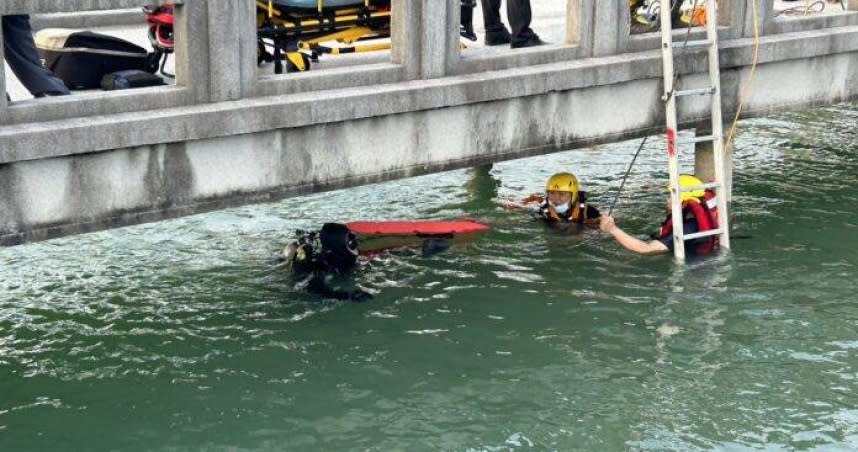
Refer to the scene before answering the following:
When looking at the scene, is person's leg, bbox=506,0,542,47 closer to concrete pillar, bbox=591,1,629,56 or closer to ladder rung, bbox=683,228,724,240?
concrete pillar, bbox=591,1,629,56

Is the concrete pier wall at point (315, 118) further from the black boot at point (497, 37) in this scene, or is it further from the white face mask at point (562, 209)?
the white face mask at point (562, 209)

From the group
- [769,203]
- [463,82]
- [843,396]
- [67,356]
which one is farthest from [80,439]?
[769,203]

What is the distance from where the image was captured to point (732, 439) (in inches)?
360

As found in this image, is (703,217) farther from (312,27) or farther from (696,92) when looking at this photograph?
(312,27)

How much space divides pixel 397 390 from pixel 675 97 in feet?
13.2

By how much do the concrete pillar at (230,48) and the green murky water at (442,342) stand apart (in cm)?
226

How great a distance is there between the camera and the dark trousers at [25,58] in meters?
9.02

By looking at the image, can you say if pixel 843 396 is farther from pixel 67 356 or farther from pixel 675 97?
pixel 67 356

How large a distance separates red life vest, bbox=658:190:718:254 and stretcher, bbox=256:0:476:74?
3183 millimetres

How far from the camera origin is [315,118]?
980 cm

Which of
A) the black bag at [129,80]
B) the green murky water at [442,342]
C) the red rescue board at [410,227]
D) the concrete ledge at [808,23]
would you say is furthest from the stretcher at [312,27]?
the concrete ledge at [808,23]

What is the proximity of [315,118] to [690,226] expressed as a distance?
4492 mm

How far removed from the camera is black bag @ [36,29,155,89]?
1048 centimetres

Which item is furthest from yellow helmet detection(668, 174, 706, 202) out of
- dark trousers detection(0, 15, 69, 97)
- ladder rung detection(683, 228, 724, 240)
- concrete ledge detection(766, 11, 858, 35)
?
dark trousers detection(0, 15, 69, 97)
